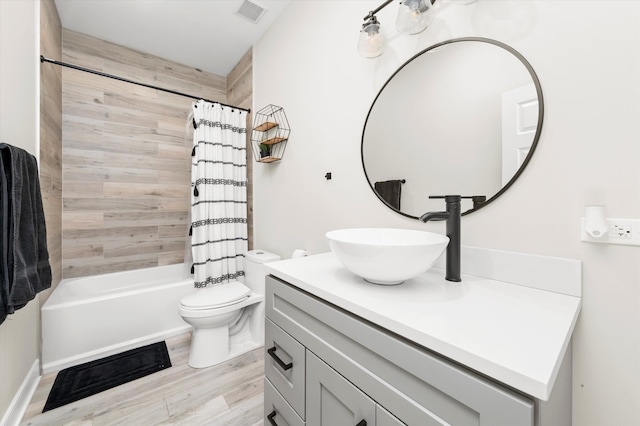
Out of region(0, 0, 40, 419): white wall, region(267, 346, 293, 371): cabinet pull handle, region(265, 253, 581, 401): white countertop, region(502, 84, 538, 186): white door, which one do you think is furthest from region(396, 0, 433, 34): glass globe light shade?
region(0, 0, 40, 419): white wall

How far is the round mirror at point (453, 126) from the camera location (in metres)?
0.93

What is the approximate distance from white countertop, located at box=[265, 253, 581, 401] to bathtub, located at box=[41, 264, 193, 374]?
1730 mm

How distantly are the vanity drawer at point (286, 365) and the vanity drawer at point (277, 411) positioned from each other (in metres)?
0.03

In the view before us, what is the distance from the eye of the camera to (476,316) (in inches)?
25.7

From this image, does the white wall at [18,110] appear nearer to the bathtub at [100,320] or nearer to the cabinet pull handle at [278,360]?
the bathtub at [100,320]

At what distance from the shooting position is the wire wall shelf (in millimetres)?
2188

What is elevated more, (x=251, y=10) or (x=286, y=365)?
(x=251, y=10)

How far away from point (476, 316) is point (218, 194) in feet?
7.40

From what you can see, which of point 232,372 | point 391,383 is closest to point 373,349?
point 391,383

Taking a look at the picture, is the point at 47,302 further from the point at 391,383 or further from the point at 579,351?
the point at 579,351

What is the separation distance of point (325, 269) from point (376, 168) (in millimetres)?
622

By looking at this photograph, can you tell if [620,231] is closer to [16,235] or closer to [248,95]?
[16,235]

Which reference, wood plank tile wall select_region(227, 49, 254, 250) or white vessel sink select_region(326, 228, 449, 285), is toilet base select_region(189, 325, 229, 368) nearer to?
wood plank tile wall select_region(227, 49, 254, 250)

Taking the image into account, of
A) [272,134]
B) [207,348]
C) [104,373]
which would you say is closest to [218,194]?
[272,134]
